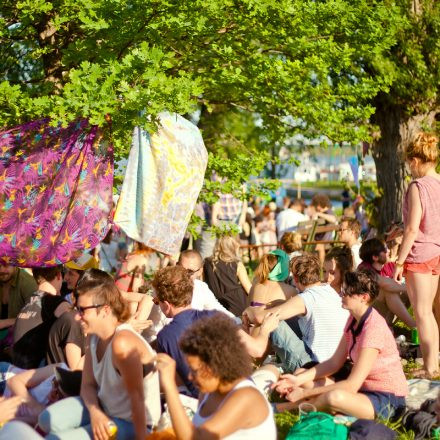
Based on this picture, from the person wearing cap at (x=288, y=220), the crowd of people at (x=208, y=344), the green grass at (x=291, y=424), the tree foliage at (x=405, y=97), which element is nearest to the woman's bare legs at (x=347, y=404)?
the crowd of people at (x=208, y=344)

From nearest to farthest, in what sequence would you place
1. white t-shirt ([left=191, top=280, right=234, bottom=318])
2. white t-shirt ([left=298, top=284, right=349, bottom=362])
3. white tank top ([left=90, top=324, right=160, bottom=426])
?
white tank top ([left=90, top=324, right=160, bottom=426])
white t-shirt ([left=298, top=284, right=349, bottom=362])
white t-shirt ([left=191, top=280, right=234, bottom=318])

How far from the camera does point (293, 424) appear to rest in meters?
5.70

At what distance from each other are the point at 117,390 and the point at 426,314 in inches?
105

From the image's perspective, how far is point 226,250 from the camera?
30.1 feet

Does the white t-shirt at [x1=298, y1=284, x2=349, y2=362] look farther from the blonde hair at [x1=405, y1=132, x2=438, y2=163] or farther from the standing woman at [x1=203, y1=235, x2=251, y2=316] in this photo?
the standing woman at [x1=203, y1=235, x2=251, y2=316]

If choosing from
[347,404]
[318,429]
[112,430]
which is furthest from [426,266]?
[112,430]

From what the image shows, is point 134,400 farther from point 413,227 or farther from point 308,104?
point 308,104

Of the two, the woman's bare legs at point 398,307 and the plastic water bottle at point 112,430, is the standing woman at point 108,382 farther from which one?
the woman's bare legs at point 398,307

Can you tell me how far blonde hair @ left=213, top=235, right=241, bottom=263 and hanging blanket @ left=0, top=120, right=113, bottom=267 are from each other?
6.51ft

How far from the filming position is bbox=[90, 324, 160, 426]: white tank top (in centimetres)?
505

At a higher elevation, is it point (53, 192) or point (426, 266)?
point (53, 192)

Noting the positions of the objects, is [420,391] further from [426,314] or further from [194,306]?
[194,306]

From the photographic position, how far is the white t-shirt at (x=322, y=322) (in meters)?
6.75

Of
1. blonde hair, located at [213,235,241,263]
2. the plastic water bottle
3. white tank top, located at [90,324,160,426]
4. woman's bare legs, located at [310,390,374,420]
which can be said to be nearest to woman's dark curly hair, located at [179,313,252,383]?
white tank top, located at [90,324,160,426]
